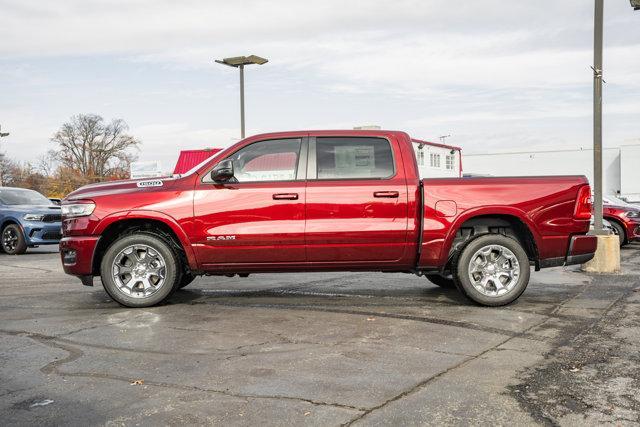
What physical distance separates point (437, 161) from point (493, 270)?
37.2 meters

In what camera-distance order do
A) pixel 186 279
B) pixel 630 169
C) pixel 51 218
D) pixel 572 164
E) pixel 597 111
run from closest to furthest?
pixel 186 279 → pixel 597 111 → pixel 51 218 → pixel 630 169 → pixel 572 164

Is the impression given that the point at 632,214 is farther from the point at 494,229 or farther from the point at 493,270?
the point at 493,270

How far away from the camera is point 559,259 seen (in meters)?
7.54

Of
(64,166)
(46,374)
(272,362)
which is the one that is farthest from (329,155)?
(64,166)

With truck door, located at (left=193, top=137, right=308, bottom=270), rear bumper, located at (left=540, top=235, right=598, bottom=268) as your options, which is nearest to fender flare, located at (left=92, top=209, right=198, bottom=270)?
truck door, located at (left=193, top=137, right=308, bottom=270)

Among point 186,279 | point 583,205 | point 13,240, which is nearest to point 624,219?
point 583,205

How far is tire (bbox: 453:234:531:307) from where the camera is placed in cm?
736

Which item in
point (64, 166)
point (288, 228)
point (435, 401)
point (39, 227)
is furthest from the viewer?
point (64, 166)

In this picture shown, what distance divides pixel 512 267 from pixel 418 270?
0.99 metres

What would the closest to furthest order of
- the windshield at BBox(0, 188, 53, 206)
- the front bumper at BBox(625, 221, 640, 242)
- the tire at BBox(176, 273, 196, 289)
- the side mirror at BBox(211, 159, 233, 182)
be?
1. the side mirror at BBox(211, 159, 233, 182)
2. the tire at BBox(176, 273, 196, 289)
3. the front bumper at BBox(625, 221, 640, 242)
4. the windshield at BBox(0, 188, 53, 206)

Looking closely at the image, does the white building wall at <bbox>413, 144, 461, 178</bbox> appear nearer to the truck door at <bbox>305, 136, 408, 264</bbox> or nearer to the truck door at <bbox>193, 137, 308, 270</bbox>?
the truck door at <bbox>305, 136, 408, 264</bbox>

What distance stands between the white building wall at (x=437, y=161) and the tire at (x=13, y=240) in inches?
1083

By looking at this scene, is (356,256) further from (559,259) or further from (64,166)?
(64,166)

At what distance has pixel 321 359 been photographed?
508 centimetres
